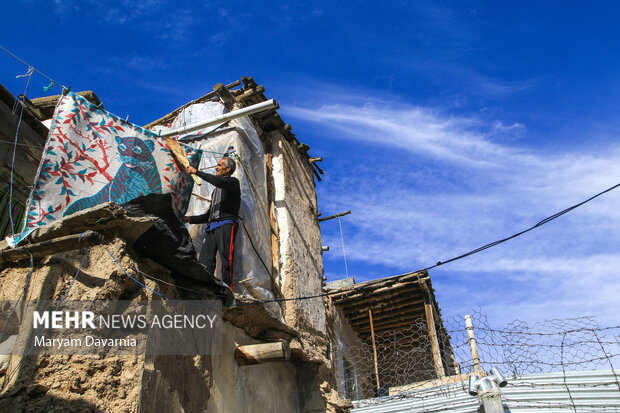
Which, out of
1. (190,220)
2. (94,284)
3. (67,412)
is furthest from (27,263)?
(190,220)

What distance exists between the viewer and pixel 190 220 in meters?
5.83

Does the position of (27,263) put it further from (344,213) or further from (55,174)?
(344,213)

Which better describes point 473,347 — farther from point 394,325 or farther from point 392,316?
point 394,325

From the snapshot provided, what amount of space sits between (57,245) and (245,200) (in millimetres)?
3167

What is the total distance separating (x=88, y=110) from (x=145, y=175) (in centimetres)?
83

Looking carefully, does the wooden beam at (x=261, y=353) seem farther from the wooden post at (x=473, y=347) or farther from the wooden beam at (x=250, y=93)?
the wooden beam at (x=250, y=93)

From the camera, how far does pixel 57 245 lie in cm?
338

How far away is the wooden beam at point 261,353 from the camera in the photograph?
15.8 feet

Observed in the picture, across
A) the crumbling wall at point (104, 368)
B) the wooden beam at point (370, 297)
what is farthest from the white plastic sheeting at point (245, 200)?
the wooden beam at point (370, 297)

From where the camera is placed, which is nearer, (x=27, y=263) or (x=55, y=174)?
(x=27, y=263)

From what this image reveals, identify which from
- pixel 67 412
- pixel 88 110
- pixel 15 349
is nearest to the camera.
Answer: pixel 67 412

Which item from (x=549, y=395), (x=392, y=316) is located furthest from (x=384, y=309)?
(x=549, y=395)

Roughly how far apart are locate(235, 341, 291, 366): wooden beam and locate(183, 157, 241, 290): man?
0.79 m

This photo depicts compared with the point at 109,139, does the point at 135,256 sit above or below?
below
